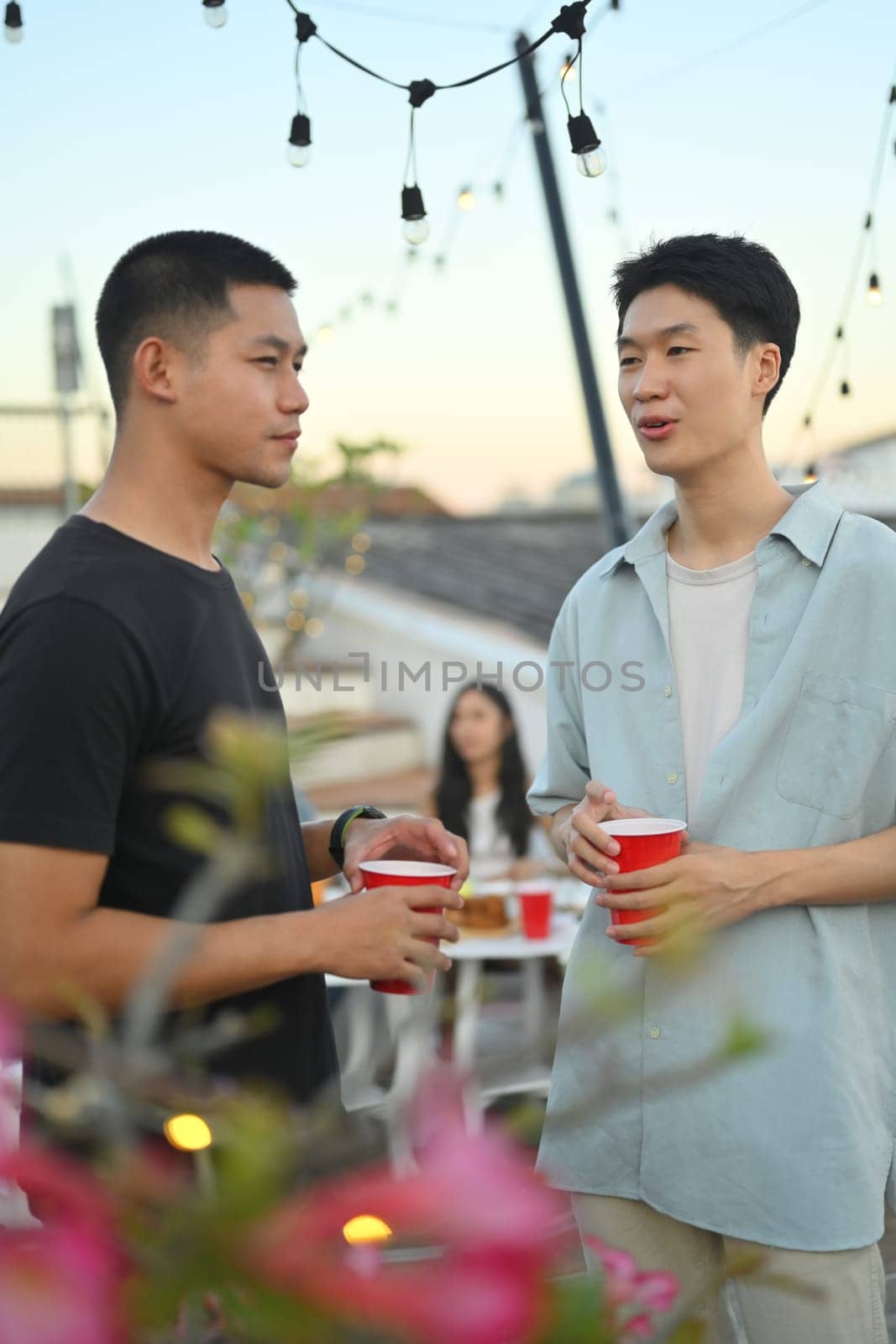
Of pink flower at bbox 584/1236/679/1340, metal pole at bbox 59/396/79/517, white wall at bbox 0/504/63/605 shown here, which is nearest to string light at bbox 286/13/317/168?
pink flower at bbox 584/1236/679/1340

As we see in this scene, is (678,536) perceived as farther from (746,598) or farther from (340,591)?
(340,591)

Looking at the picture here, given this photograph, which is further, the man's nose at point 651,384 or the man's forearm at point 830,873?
the man's nose at point 651,384

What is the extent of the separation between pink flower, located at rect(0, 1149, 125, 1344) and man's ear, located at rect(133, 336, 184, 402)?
1203 mm

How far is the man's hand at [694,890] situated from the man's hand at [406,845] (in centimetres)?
19

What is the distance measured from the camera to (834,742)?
1.68 metres

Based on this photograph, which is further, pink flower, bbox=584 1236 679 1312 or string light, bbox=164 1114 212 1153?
pink flower, bbox=584 1236 679 1312

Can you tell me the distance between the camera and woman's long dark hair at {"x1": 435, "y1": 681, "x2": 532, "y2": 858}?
5.13 meters

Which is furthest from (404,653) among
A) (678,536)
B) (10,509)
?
(678,536)

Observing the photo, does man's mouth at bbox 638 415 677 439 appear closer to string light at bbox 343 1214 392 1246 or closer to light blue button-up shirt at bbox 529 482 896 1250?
light blue button-up shirt at bbox 529 482 896 1250

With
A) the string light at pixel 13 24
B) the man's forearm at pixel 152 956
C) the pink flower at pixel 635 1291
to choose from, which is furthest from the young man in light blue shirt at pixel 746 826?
the string light at pixel 13 24

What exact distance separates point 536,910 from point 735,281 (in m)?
2.73

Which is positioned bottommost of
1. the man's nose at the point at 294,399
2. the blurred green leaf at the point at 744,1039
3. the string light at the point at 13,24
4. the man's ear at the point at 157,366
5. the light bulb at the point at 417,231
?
the blurred green leaf at the point at 744,1039

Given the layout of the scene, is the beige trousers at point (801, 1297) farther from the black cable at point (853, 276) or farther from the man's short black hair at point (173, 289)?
the black cable at point (853, 276)

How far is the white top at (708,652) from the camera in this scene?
1.77 meters
